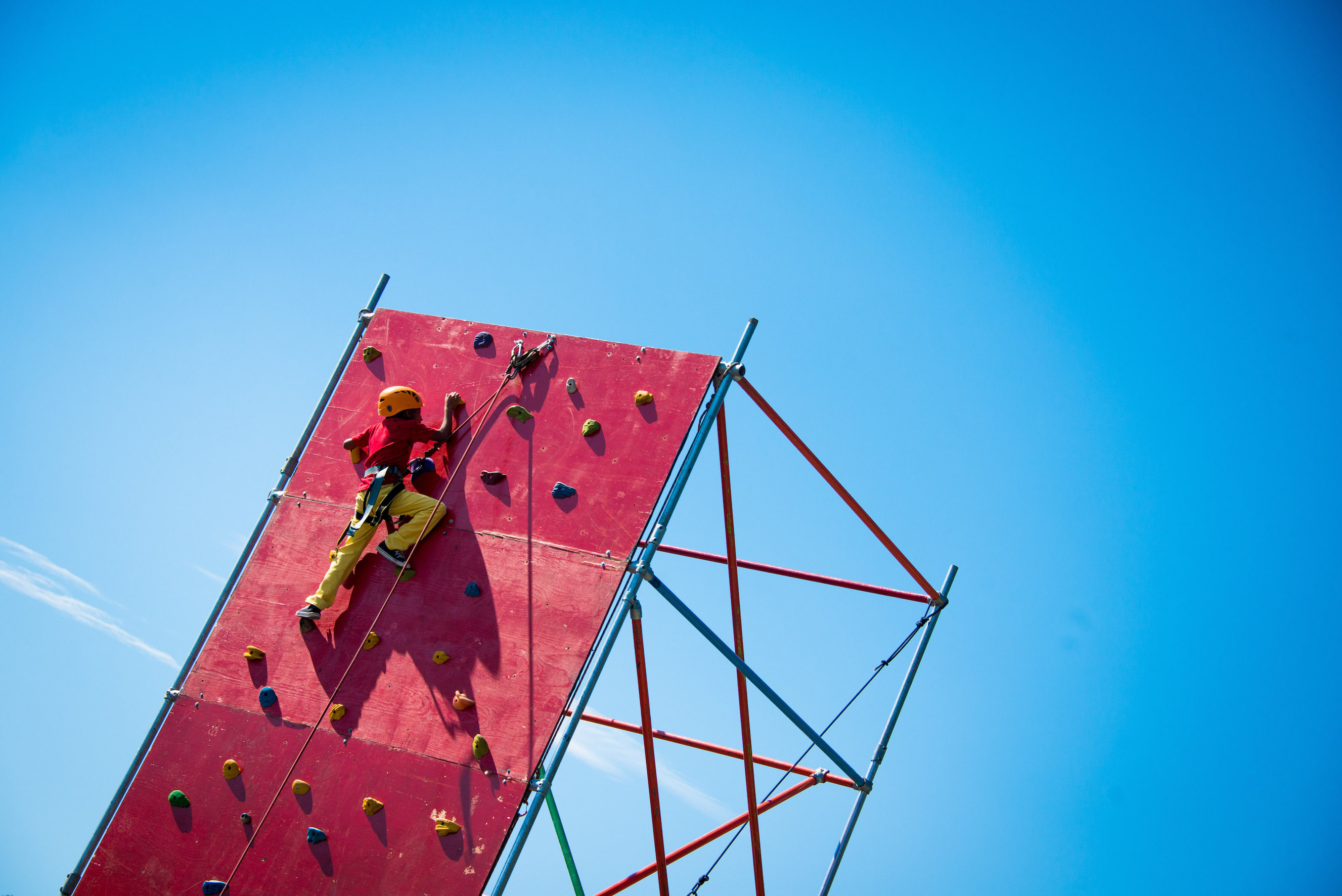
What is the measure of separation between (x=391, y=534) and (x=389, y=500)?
1.00ft

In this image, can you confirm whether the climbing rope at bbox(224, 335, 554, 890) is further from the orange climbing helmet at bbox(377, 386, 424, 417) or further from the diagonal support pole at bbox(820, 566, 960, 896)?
the diagonal support pole at bbox(820, 566, 960, 896)

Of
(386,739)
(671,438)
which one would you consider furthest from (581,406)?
(386,739)

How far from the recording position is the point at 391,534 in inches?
302

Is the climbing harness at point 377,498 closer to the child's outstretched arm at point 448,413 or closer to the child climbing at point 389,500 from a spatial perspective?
the child climbing at point 389,500

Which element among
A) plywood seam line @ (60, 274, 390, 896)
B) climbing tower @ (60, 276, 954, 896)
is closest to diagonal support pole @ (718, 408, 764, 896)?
climbing tower @ (60, 276, 954, 896)

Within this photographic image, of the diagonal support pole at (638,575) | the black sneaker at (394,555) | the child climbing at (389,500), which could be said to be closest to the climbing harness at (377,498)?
the child climbing at (389,500)

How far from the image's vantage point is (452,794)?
658 cm

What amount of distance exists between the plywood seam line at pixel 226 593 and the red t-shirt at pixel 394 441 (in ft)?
3.37

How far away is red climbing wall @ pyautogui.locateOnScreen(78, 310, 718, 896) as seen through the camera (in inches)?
262

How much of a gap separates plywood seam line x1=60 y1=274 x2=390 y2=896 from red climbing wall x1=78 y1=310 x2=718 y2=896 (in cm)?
9

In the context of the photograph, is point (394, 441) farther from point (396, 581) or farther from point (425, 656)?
point (425, 656)

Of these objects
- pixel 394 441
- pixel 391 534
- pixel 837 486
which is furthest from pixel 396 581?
pixel 837 486

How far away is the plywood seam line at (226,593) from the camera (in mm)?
7328

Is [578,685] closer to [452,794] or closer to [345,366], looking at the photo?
[452,794]
